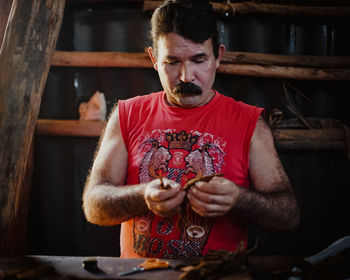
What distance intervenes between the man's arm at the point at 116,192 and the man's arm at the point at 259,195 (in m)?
0.14

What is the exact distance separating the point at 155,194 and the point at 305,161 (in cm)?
209

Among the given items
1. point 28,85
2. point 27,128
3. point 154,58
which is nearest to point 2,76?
point 28,85

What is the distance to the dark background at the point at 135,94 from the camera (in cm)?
348

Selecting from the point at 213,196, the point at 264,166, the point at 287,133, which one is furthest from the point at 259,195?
the point at 287,133

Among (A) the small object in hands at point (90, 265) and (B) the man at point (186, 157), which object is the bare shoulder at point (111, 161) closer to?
(B) the man at point (186, 157)

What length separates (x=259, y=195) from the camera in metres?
2.11

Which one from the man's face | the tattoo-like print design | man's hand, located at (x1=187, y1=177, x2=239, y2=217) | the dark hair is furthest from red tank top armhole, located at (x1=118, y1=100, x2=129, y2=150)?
man's hand, located at (x1=187, y1=177, x2=239, y2=217)

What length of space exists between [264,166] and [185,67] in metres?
0.78

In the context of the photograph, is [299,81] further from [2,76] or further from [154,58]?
[2,76]

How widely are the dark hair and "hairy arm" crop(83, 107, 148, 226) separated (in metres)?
0.68

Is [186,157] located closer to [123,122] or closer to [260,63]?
[123,122]

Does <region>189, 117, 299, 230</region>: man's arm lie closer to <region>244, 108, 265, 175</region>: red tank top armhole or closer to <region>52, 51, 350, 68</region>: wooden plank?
<region>244, 108, 265, 175</region>: red tank top armhole

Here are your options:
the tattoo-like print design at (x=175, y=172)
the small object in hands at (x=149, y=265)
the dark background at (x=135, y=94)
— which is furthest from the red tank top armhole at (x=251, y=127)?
the dark background at (x=135, y=94)

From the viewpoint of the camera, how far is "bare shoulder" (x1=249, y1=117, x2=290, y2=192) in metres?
2.26
